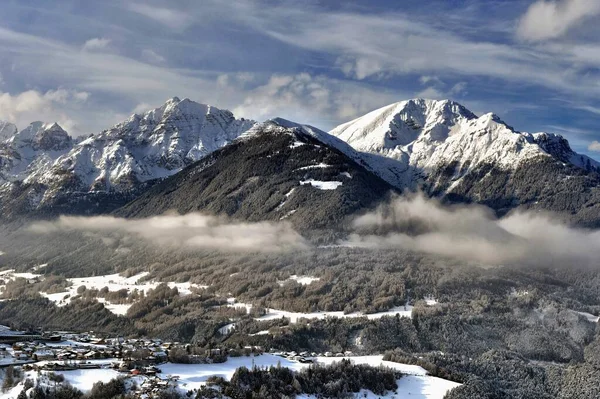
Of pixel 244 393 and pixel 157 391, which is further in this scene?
pixel 244 393

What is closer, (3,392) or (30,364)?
(3,392)

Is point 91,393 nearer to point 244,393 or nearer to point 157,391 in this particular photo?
point 157,391

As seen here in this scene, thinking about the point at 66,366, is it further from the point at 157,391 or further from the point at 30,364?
the point at 157,391

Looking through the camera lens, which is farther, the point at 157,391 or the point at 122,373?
the point at 122,373

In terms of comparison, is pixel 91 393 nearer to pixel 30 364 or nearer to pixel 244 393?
pixel 30 364

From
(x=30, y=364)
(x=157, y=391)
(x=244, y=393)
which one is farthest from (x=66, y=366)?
(x=244, y=393)

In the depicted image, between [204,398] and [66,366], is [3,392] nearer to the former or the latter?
[66,366]

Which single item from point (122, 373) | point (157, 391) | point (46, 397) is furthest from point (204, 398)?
point (46, 397)

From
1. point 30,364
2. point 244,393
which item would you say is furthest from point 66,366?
point 244,393
